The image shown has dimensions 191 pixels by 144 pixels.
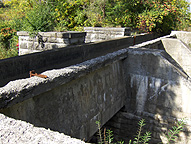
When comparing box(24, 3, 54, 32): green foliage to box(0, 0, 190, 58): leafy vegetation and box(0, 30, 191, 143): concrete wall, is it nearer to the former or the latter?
box(0, 30, 191, 143): concrete wall

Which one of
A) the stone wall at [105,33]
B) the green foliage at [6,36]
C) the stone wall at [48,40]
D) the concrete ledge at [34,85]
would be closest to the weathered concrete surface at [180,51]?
the stone wall at [105,33]

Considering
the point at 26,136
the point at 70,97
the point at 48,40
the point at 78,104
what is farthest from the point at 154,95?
the point at 26,136

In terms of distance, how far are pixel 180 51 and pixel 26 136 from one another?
6.85 metres

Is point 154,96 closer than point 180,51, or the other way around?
point 154,96

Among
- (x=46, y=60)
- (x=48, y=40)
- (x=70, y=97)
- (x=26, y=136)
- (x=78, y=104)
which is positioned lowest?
(x=78, y=104)

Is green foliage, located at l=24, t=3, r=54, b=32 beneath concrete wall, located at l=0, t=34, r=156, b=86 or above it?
above

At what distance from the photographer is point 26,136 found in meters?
1.26

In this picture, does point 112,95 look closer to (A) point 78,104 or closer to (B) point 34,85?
(A) point 78,104

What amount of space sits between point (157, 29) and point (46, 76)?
10.6 meters

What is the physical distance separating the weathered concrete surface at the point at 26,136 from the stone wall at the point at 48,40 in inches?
137

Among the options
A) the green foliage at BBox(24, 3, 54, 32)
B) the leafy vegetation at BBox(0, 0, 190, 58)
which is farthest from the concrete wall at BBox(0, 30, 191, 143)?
the leafy vegetation at BBox(0, 0, 190, 58)

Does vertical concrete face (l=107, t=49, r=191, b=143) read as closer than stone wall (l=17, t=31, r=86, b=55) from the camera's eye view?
Yes

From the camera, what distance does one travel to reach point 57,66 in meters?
3.40

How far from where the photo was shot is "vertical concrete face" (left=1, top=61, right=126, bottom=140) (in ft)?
7.42
